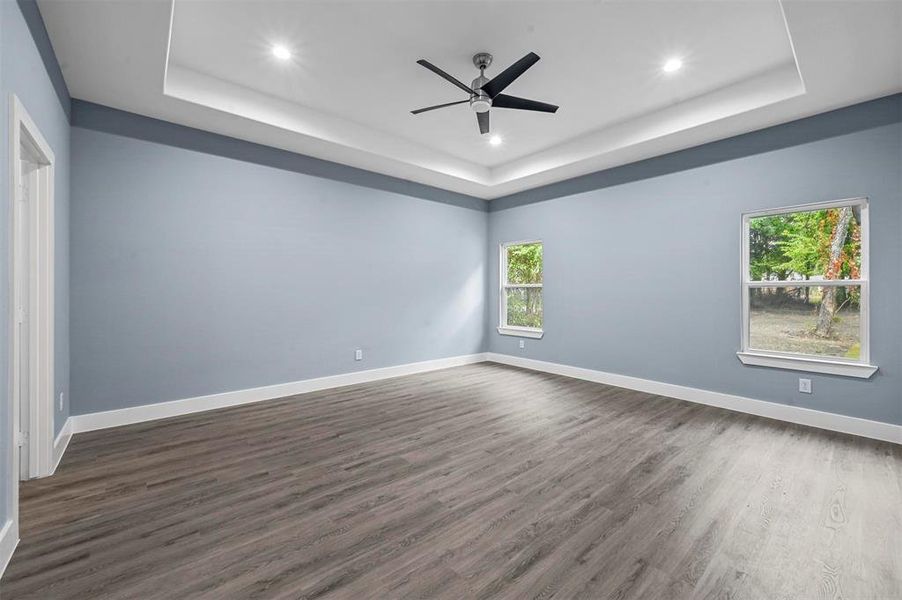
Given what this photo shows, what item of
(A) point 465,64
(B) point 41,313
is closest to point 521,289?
(A) point 465,64

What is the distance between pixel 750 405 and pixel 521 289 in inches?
130

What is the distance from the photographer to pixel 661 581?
156 cm

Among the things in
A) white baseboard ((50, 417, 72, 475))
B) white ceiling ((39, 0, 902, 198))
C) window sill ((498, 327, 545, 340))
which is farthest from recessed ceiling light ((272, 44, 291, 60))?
window sill ((498, 327, 545, 340))

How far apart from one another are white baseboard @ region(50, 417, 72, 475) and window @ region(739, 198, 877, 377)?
5.81 metres

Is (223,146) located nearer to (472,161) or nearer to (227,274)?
(227,274)

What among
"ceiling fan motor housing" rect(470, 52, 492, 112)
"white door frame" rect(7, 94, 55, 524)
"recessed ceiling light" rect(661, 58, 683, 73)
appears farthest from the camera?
"recessed ceiling light" rect(661, 58, 683, 73)

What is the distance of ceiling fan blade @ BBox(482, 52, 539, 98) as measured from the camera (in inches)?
103

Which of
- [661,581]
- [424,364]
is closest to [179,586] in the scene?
[661,581]

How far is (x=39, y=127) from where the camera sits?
2.27 metres

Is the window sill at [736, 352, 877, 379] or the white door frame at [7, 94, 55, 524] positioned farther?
the window sill at [736, 352, 877, 379]

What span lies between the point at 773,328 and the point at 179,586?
4.93 m

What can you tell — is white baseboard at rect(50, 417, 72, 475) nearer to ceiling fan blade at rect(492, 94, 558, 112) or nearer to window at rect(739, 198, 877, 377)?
ceiling fan blade at rect(492, 94, 558, 112)

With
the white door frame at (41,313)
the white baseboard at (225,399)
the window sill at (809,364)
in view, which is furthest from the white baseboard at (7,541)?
the window sill at (809,364)

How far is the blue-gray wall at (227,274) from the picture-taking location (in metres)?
3.30
